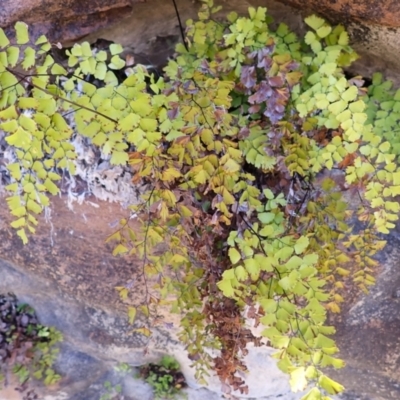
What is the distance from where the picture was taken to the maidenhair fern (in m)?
1.03

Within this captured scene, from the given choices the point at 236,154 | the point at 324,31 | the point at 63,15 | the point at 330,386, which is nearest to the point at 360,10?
the point at 324,31

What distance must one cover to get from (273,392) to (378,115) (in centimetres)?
175

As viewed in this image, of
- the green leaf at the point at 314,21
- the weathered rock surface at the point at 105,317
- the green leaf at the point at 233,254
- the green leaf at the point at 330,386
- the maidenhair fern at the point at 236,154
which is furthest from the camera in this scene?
the weathered rock surface at the point at 105,317

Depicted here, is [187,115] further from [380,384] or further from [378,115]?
[380,384]

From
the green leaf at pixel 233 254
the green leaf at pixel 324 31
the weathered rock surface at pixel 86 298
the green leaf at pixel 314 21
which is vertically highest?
the green leaf at pixel 314 21

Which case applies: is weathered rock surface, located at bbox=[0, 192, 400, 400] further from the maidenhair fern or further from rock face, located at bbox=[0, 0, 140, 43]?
rock face, located at bbox=[0, 0, 140, 43]

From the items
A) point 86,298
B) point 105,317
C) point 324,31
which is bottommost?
point 105,317

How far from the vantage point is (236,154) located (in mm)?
1126

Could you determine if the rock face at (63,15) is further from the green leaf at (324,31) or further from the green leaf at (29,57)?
the green leaf at (324,31)

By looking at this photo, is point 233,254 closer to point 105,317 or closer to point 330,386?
point 330,386

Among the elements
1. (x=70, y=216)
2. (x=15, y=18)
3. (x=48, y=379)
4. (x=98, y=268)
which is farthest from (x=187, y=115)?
(x=48, y=379)

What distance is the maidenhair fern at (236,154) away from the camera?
3.39ft

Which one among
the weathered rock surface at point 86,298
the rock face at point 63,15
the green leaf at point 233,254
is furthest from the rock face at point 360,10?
the weathered rock surface at point 86,298

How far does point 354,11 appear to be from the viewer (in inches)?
50.8
